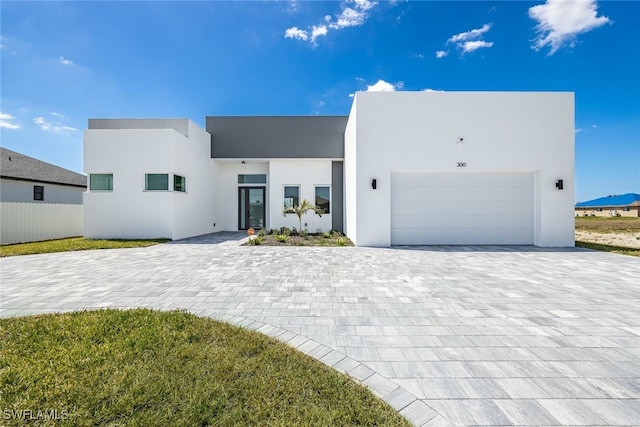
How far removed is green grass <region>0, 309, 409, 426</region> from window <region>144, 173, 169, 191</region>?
25.8ft

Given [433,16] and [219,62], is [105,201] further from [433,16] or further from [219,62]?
[433,16]

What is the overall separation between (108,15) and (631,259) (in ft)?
54.8

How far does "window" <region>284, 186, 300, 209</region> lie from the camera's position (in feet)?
43.0

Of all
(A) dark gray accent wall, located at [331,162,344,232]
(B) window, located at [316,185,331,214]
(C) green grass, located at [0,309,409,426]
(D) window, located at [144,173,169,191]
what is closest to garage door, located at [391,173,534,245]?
(A) dark gray accent wall, located at [331,162,344,232]

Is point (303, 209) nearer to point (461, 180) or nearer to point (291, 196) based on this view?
point (291, 196)

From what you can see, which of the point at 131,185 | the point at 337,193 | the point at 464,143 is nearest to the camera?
the point at 464,143

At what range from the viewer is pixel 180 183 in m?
10.7

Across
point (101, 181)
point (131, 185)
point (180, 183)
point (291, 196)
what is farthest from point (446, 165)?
point (101, 181)

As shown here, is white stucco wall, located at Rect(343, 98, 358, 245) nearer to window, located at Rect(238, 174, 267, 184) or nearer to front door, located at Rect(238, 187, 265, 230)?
window, located at Rect(238, 174, 267, 184)

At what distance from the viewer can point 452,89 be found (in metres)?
8.50

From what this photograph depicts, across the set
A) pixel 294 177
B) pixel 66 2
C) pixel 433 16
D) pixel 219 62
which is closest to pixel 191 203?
pixel 294 177

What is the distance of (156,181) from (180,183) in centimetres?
88

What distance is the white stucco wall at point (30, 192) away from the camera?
1307 centimetres

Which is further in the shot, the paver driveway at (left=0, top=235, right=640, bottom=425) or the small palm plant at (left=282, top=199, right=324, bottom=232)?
the small palm plant at (left=282, top=199, right=324, bottom=232)
